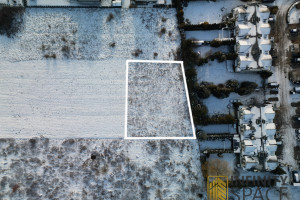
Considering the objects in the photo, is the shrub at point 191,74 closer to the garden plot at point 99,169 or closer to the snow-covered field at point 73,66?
the snow-covered field at point 73,66

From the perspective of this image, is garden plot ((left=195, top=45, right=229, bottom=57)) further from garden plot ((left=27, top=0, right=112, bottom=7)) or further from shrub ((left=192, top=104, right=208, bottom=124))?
garden plot ((left=27, top=0, right=112, bottom=7))

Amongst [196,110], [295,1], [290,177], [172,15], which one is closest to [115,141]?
[196,110]

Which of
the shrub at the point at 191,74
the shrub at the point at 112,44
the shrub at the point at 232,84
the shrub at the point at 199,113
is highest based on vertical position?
the shrub at the point at 112,44

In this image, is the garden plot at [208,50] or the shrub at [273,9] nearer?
the shrub at [273,9]

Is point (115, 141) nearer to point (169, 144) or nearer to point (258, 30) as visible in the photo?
point (169, 144)

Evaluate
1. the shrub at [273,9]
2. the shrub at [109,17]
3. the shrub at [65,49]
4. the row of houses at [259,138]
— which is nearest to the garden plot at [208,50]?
the shrub at [273,9]

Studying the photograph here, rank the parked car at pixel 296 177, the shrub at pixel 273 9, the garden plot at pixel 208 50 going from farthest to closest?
the garden plot at pixel 208 50 → the parked car at pixel 296 177 → the shrub at pixel 273 9

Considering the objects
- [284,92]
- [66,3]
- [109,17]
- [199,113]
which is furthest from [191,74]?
[66,3]
